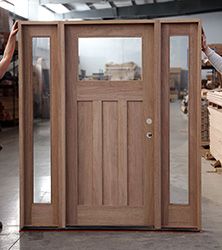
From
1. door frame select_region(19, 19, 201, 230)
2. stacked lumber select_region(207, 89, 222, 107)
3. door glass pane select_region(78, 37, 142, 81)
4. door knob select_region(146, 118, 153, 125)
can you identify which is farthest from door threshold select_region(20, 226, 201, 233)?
stacked lumber select_region(207, 89, 222, 107)

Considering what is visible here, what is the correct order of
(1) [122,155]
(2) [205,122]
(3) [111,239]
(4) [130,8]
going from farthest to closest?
(4) [130,8] < (2) [205,122] < (1) [122,155] < (3) [111,239]

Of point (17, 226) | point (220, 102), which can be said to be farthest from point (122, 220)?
point (220, 102)

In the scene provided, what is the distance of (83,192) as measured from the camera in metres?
4.95

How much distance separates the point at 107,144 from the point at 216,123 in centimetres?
435

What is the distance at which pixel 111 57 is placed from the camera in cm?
491

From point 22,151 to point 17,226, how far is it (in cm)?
82

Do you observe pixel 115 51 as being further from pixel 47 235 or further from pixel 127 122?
pixel 47 235

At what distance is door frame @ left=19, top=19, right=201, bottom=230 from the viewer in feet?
15.6

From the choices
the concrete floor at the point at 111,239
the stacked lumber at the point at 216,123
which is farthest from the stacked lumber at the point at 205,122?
the concrete floor at the point at 111,239

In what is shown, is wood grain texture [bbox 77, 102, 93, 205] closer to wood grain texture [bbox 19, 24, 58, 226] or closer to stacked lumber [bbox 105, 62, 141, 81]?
wood grain texture [bbox 19, 24, 58, 226]

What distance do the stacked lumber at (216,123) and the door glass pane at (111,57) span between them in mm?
3892

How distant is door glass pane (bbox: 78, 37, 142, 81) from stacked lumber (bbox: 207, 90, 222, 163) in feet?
12.8

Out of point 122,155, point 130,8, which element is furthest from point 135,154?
point 130,8

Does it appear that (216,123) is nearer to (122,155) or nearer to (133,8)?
(122,155)
